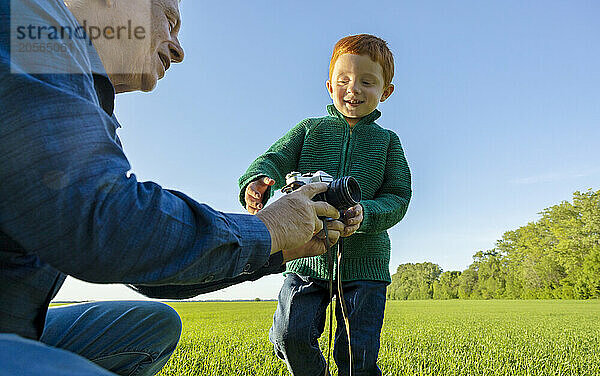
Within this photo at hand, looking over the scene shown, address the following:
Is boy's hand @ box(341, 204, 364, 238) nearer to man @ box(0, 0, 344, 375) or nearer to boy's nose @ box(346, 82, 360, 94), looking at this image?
man @ box(0, 0, 344, 375)

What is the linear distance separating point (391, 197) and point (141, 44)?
5.27ft

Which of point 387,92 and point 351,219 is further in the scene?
point 387,92

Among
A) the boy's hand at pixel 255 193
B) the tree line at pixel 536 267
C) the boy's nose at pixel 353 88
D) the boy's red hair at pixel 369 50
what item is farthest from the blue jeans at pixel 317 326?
the tree line at pixel 536 267

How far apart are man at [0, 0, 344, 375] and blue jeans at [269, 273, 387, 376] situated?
51.5 inches

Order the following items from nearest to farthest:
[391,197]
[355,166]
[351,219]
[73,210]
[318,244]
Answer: [73,210] < [318,244] < [351,219] < [391,197] < [355,166]

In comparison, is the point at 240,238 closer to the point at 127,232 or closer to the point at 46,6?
the point at 127,232

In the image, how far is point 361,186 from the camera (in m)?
2.83

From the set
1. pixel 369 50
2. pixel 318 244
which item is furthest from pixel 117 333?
pixel 369 50

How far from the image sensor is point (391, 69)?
9.54 feet

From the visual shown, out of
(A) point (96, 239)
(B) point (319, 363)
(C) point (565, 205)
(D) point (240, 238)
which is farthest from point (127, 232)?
(C) point (565, 205)

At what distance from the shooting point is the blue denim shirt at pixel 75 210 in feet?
3.17

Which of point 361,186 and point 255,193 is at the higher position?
point 361,186

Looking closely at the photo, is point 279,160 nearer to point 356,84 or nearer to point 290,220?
point 356,84

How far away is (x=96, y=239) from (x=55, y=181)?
146mm
